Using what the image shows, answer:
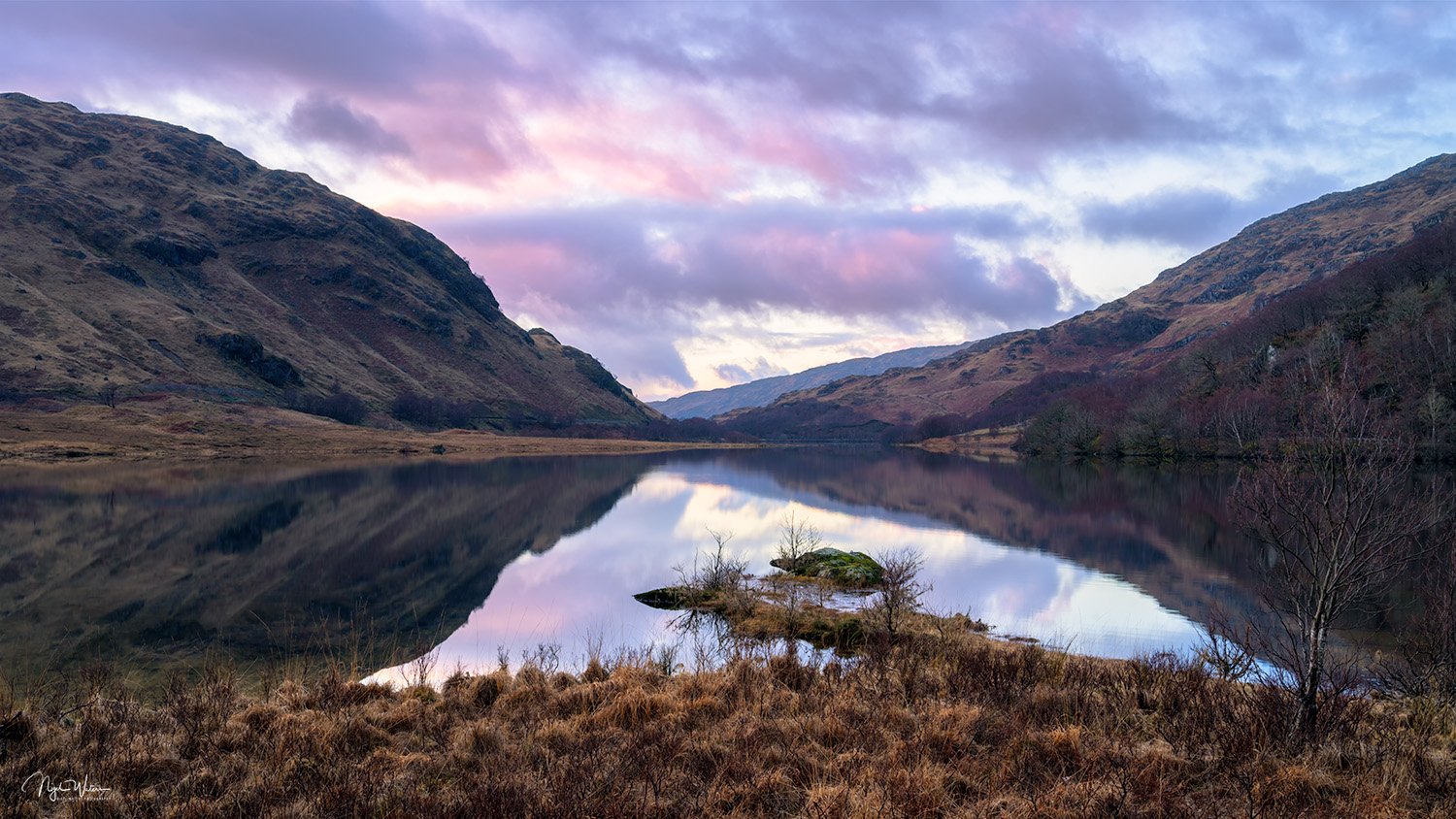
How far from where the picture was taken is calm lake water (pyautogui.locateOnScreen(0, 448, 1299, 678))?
20.8 metres

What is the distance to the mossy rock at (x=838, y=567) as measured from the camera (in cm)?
3040

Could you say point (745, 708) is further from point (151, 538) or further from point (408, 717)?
point (151, 538)

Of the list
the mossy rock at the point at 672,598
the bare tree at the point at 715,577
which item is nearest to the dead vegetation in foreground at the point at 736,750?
the mossy rock at the point at 672,598

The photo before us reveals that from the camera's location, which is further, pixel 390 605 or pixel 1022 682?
pixel 390 605

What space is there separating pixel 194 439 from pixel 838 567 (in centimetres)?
9982

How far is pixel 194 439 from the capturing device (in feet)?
323

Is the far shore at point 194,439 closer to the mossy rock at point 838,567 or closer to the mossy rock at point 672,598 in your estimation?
the mossy rock at point 672,598

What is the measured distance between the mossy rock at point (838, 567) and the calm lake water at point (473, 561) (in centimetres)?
223

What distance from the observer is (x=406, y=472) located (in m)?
81.9

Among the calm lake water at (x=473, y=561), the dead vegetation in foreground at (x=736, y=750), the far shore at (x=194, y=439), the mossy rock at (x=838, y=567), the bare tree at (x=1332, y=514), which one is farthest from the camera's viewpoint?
the far shore at (x=194, y=439)

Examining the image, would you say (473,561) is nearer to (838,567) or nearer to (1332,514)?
(838,567)

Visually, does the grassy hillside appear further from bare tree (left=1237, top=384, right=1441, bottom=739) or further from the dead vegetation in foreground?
the dead vegetation in foreground

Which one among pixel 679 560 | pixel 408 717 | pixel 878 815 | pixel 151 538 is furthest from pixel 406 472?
pixel 878 815

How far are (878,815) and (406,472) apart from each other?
83.1m
